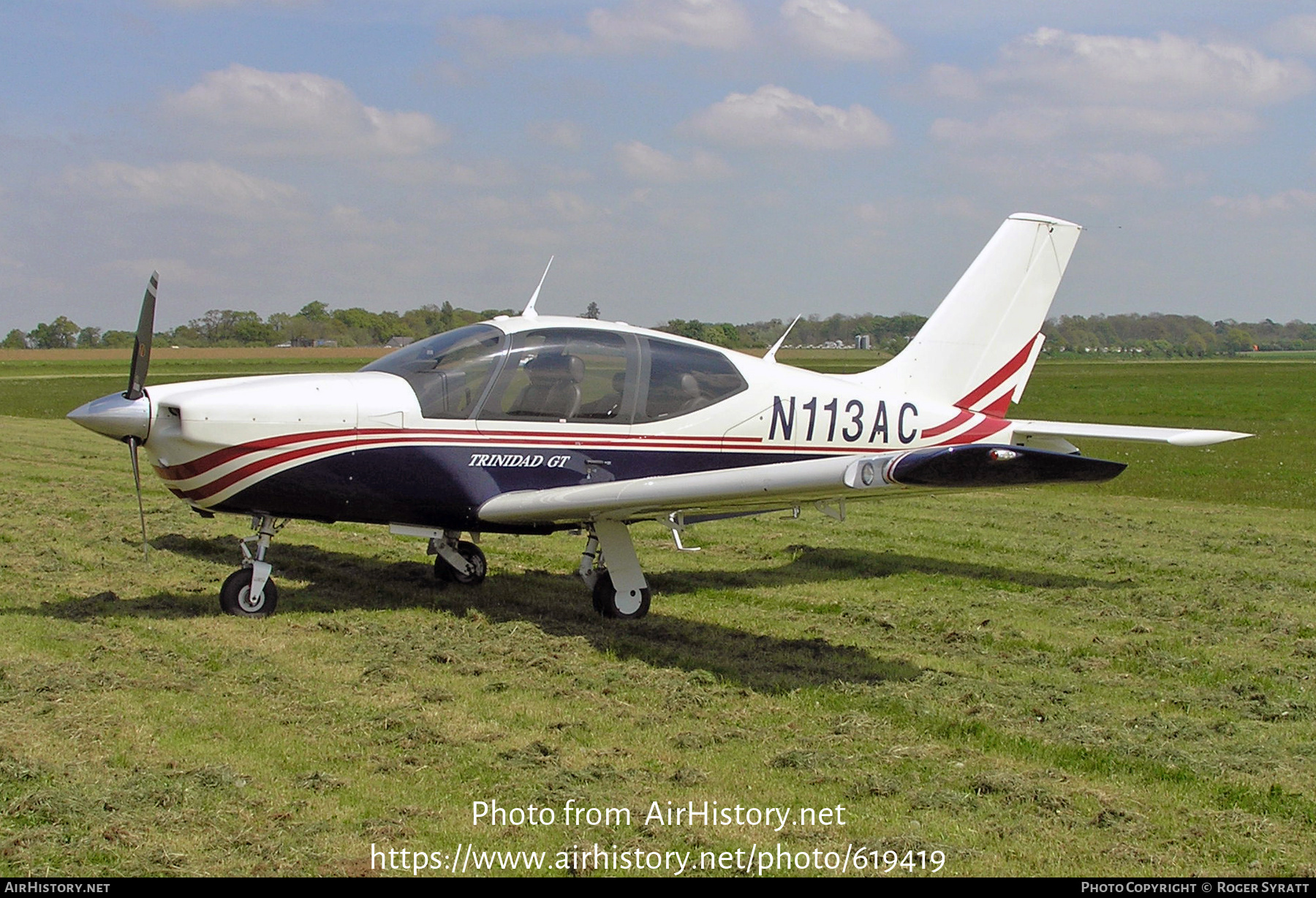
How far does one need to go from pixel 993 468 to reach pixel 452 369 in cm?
386

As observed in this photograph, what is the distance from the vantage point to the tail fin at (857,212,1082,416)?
33.2 feet

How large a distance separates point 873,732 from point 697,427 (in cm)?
352

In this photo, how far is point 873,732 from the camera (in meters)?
5.72

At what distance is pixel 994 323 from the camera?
10.3 m

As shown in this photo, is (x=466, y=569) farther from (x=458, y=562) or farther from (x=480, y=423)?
(x=480, y=423)

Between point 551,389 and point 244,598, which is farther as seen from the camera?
point 551,389

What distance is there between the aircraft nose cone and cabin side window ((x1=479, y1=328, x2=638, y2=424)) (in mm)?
2120

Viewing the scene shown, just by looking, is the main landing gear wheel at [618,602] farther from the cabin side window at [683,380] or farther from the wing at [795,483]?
the cabin side window at [683,380]

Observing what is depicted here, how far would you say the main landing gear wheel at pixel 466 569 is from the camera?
31.0 ft

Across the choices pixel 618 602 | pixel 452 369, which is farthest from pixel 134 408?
pixel 618 602

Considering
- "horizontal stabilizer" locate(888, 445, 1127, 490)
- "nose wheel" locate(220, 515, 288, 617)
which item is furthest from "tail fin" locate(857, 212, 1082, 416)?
"nose wheel" locate(220, 515, 288, 617)

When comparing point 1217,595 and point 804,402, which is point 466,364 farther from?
point 1217,595

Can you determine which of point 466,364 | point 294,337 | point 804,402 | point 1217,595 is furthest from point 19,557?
point 294,337

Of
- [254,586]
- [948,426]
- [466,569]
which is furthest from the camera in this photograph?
[948,426]
